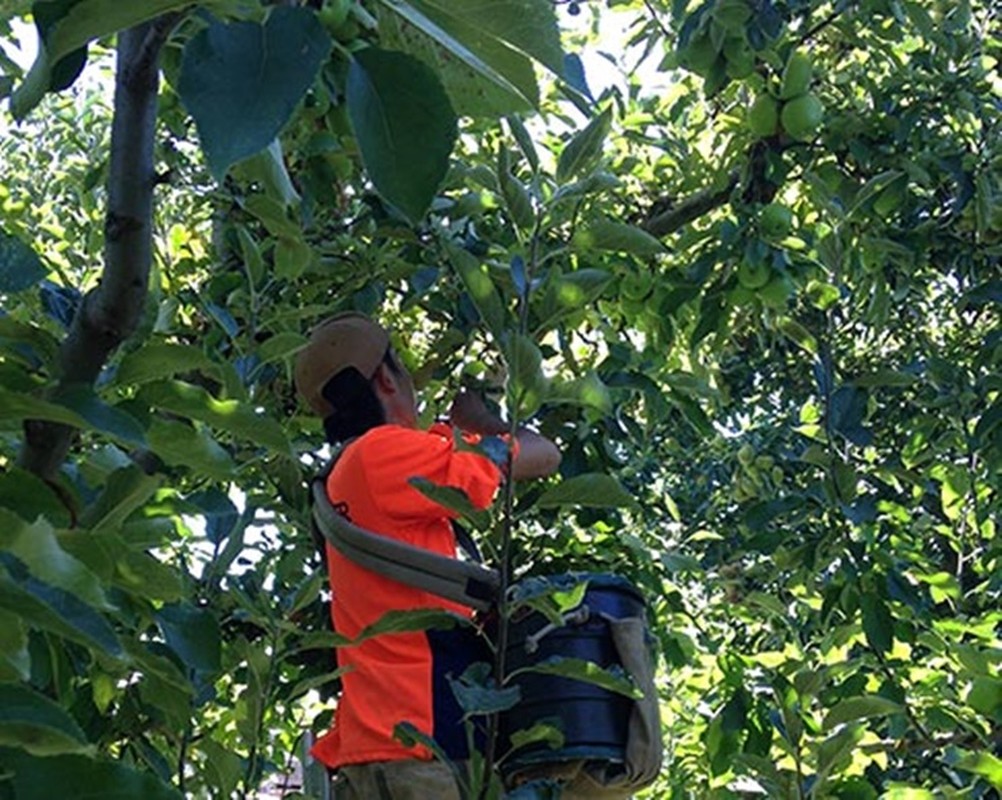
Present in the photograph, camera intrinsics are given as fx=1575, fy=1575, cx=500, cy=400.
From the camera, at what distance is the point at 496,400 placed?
2.85 meters

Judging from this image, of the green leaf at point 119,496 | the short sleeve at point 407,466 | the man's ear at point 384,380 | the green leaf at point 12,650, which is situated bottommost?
the green leaf at point 12,650

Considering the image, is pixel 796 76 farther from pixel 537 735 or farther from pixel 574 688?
pixel 537 735

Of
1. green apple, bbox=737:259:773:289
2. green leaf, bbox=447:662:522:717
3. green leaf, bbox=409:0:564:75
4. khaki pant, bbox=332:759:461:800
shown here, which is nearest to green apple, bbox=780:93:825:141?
green apple, bbox=737:259:773:289

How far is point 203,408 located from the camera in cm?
112

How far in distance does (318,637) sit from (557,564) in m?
0.87

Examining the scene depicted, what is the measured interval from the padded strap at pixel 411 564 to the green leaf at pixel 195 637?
2.97ft

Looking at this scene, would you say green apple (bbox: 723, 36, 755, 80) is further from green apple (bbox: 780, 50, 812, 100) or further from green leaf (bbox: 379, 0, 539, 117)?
green leaf (bbox: 379, 0, 539, 117)

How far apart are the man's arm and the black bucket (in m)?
0.24

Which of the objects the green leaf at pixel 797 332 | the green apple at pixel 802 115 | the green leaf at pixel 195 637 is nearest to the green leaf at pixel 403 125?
the green leaf at pixel 195 637

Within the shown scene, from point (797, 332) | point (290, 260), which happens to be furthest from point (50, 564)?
point (797, 332)

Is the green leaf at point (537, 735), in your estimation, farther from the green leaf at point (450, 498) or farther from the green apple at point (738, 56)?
the green apple at point (738, 56)

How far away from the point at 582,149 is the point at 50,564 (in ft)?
4.35

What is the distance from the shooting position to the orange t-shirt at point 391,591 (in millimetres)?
2389

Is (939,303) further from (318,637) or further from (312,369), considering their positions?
(318,637)
